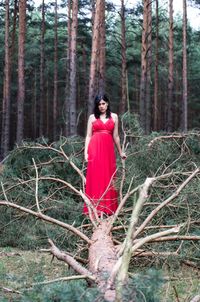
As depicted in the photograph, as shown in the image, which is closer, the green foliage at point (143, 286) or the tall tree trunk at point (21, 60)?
the green foliage at point (143, 286)

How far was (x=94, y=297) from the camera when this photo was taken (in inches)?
91.7

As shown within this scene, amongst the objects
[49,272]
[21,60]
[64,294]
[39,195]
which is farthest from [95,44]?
[64,294]

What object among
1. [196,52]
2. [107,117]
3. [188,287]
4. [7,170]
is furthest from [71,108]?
[196,52]

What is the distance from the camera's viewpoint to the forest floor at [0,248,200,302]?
3.44 m

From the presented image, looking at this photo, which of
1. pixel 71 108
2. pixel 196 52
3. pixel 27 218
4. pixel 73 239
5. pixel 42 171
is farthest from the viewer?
pixel 196 52

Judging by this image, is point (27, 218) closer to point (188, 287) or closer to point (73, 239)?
point (73, 239)

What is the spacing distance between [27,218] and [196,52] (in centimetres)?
3278

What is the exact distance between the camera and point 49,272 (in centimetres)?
446

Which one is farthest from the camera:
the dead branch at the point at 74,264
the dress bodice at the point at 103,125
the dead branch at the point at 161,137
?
the dead branch at the point at 161,137

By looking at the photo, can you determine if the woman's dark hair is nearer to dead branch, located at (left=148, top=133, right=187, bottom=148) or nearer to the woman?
the woman

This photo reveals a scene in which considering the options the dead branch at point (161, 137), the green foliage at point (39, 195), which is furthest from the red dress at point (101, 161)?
the dead branch at point (161, 137)

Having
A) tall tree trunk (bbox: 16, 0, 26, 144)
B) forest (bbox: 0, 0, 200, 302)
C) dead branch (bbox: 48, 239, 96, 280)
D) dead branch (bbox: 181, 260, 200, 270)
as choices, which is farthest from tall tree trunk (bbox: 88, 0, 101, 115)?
dead branch (bbox: 48, 239, 96, 280)

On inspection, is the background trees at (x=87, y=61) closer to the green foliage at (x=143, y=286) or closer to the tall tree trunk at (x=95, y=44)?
the tall tree trunk at (x=95, y=44)

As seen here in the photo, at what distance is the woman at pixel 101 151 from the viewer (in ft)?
19.1
